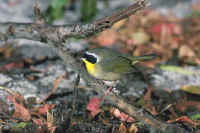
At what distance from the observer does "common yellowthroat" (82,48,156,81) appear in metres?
3.42

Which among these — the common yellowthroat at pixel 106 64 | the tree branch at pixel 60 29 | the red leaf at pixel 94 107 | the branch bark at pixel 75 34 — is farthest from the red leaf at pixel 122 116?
the tree branch at pixel 60 29

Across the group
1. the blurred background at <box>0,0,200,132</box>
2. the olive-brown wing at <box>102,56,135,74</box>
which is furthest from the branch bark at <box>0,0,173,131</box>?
the olive-brown wing at <box>102,56,135,74</box>

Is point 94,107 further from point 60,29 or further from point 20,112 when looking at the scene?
point 60,29

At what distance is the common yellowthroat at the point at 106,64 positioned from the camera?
11.2 feet

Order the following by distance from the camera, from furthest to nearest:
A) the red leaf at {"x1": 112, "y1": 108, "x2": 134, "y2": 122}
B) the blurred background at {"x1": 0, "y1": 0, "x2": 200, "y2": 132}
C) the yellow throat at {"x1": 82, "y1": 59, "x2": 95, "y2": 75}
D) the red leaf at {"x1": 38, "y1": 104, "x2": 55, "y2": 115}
Answer: the blurred background at {"x1": 0, "y1": 0, "x2": 200, "y2": 132}
the yellow throat at {"x1": 82, "y1": 59, "x2": 95, "y2": 75}
the red leaf at {"x1": 38, "y1": 104, "x2": 55, "y2": 115}
the red leaf at {"x1": 112, "y1": 108, "x2": 134, "y2": 122}

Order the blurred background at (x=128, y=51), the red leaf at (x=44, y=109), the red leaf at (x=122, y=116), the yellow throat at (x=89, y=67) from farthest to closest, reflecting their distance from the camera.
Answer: the blurred background at (x=128, y=51)
the yellow throat at (x=89, y=67)
the red leaf at (x=44, y=109)
the red leaf at (x=122, y=116)

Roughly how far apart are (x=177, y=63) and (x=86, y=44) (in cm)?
150

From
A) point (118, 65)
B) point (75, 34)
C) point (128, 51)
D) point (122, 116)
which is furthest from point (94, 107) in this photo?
point (128, 51)

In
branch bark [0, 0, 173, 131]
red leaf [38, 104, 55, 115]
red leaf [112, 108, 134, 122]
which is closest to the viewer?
branch bark [0, 0, 173, 131]

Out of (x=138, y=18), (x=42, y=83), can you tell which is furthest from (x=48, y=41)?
(x=138, y=18)

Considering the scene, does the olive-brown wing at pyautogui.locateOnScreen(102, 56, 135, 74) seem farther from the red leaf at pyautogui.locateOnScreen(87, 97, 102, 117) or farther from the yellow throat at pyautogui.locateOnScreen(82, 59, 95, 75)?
the red leaf at pyautogui.locateOnScreen(87, 97, 102, 117)

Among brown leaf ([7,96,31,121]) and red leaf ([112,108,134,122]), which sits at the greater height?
brown leaf ([7,96,31,121])

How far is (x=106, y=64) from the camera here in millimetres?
3496

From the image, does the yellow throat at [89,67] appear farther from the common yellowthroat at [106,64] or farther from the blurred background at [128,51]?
the blurred background at [128,51]
